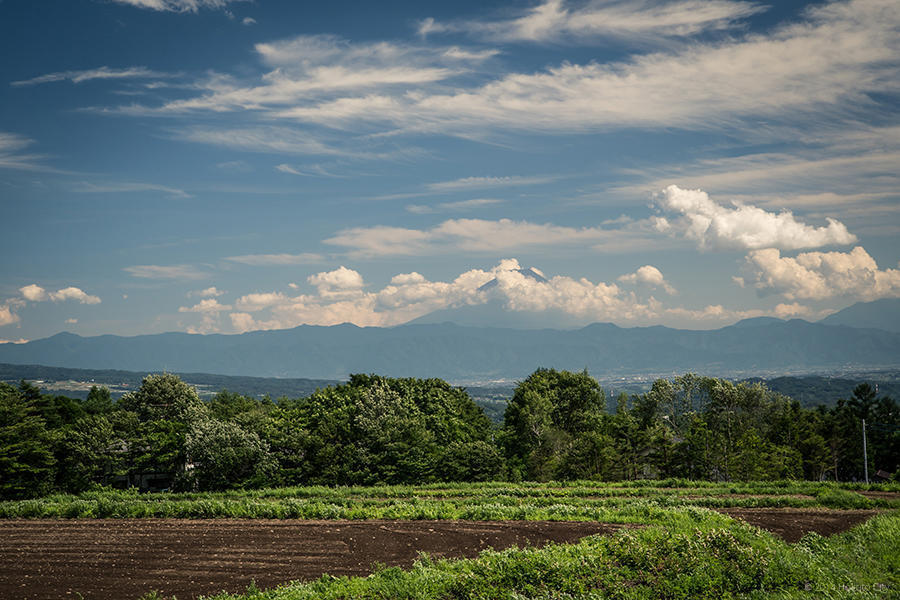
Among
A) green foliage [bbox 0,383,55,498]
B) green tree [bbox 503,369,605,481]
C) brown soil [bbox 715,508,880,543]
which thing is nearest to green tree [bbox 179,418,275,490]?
green foliage [bbox 0,383,55,498]

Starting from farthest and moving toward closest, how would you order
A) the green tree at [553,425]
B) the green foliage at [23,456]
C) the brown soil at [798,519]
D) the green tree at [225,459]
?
the green tree at [553,425]
the green tree at [225,459]
the green foliage at [23,456]
the brown soil at [798,519]

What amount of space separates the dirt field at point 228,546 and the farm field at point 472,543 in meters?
0.12

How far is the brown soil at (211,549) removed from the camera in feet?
77.6

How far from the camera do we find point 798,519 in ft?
105

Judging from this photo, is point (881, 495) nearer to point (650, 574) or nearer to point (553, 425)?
point (650, 574)

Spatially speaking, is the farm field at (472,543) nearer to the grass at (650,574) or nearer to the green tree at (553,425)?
the grass at (650,574)

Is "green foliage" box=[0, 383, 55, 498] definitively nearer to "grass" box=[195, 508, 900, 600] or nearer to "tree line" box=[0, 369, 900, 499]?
"tree line" box=[0, 369, 900, 499]

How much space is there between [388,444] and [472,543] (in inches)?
1199

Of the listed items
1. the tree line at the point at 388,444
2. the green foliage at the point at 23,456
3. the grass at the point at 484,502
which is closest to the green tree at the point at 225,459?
the tree line at the point at 388,444

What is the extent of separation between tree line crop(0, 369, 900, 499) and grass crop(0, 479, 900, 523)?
907 centimetres

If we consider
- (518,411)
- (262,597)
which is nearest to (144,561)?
(262,597)

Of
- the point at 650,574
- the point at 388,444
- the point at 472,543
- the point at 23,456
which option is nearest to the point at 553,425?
the point at 388,444

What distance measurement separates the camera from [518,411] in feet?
237

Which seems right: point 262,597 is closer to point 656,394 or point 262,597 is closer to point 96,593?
point 96,593
